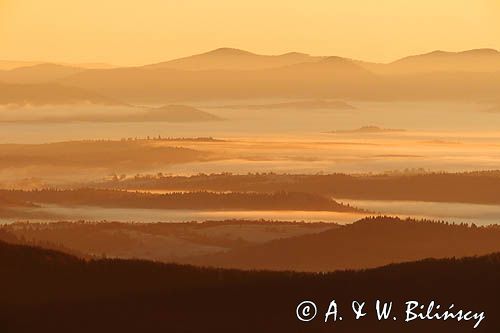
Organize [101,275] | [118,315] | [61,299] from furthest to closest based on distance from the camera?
[101,275]
[61,299]
[118,315]

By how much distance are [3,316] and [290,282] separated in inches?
650

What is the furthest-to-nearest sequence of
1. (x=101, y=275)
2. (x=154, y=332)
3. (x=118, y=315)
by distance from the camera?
(x=101, y=275) → (x=118, y=315) → (x=154, y=332)

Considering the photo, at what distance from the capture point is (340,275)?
8869 cm

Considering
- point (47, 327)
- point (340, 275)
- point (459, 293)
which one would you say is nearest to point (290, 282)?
point (340, 275)

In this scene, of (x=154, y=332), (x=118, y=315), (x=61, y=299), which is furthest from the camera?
(x=61, y=299)

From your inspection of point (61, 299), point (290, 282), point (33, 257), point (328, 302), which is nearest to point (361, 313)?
point (328, 302)

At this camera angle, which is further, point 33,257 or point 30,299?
point 33,257

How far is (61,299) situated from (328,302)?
1547 cm

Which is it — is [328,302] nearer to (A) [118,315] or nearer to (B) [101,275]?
(A) [118,315]

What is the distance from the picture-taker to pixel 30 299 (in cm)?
8506

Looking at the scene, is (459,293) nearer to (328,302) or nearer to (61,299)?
(328,302)

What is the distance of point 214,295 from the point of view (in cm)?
8481

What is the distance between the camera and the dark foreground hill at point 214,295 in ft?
249

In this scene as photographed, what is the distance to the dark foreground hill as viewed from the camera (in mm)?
75938
